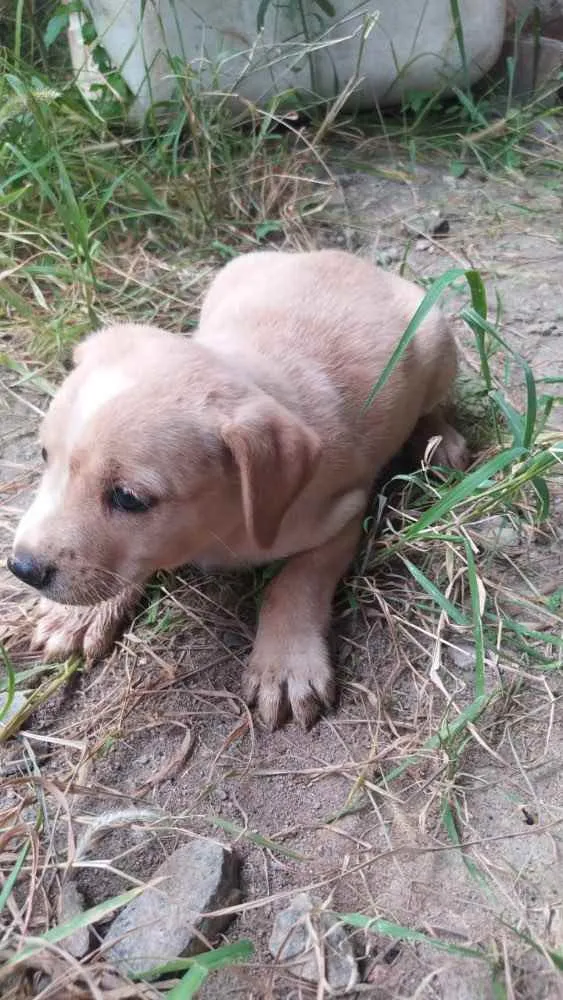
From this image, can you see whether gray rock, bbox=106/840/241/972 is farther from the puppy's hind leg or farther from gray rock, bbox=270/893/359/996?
the puppy's hind leg

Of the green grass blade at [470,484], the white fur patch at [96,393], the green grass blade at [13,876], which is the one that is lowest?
the green grass blade at [13,876]

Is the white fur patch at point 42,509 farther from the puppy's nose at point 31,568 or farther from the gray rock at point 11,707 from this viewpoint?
the gray rock at point 11,707

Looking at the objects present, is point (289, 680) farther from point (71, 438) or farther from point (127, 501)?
point (71, 438)

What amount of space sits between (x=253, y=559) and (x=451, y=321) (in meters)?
2.03

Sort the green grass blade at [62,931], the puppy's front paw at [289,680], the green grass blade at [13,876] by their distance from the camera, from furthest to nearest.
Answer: the puppy's front paw at [289,680], the green grass blade at [13,876], the green grass blade at [62,931]

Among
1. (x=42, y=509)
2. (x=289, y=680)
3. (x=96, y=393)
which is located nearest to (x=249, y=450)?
(x=96, y=393)

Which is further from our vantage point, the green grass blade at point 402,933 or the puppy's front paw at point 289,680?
the puppy's front paw at point 289,680

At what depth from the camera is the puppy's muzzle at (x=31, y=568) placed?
95.2 inches

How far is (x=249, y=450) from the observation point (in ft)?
8.00

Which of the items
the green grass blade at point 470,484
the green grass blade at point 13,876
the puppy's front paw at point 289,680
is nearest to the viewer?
the green grass blade at point 13,876

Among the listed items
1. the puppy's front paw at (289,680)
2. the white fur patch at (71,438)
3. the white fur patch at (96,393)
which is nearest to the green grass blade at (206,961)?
the puppy's front paw at (289,680)

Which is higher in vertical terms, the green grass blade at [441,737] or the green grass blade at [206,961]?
the green grass blade at [206,961]

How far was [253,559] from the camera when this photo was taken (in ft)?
10.0

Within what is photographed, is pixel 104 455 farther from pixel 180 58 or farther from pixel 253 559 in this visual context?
pixel 180 58
